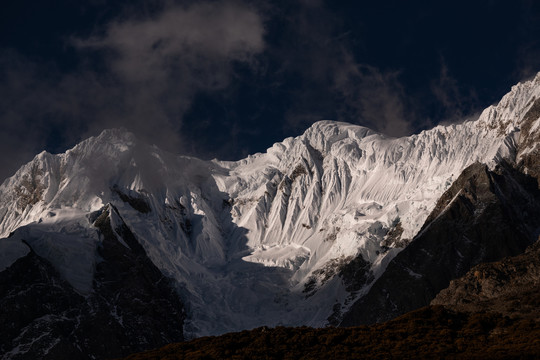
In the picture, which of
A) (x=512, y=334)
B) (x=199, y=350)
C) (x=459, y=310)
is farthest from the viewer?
(x=459, y=310)

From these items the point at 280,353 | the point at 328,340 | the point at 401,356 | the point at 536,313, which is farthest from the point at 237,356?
the point at 536,313

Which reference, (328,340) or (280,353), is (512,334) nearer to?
(328,340)

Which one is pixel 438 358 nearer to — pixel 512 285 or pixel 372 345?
pixel 372 345

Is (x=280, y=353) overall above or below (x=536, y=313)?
above

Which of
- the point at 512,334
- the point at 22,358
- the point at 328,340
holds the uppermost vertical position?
the point at 22,358

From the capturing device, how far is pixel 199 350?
79.0m

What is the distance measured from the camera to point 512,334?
7325 centimetres

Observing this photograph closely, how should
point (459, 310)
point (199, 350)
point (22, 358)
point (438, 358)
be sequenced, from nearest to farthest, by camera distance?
point (438, 358)
point (199, 350)
point (459, 310)
point (22, 358)

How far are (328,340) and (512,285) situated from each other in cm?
4977

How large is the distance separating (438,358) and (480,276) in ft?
201

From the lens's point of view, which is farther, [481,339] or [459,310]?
[459,310]

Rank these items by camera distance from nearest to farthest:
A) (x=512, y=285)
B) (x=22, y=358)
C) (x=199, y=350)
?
(x=199, y=350) < (x=512, y=285) < (x=22, y=358)

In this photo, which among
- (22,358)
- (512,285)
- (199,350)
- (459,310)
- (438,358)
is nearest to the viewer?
(438,358)

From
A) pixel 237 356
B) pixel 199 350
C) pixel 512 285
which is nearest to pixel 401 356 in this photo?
pixel 237 356
